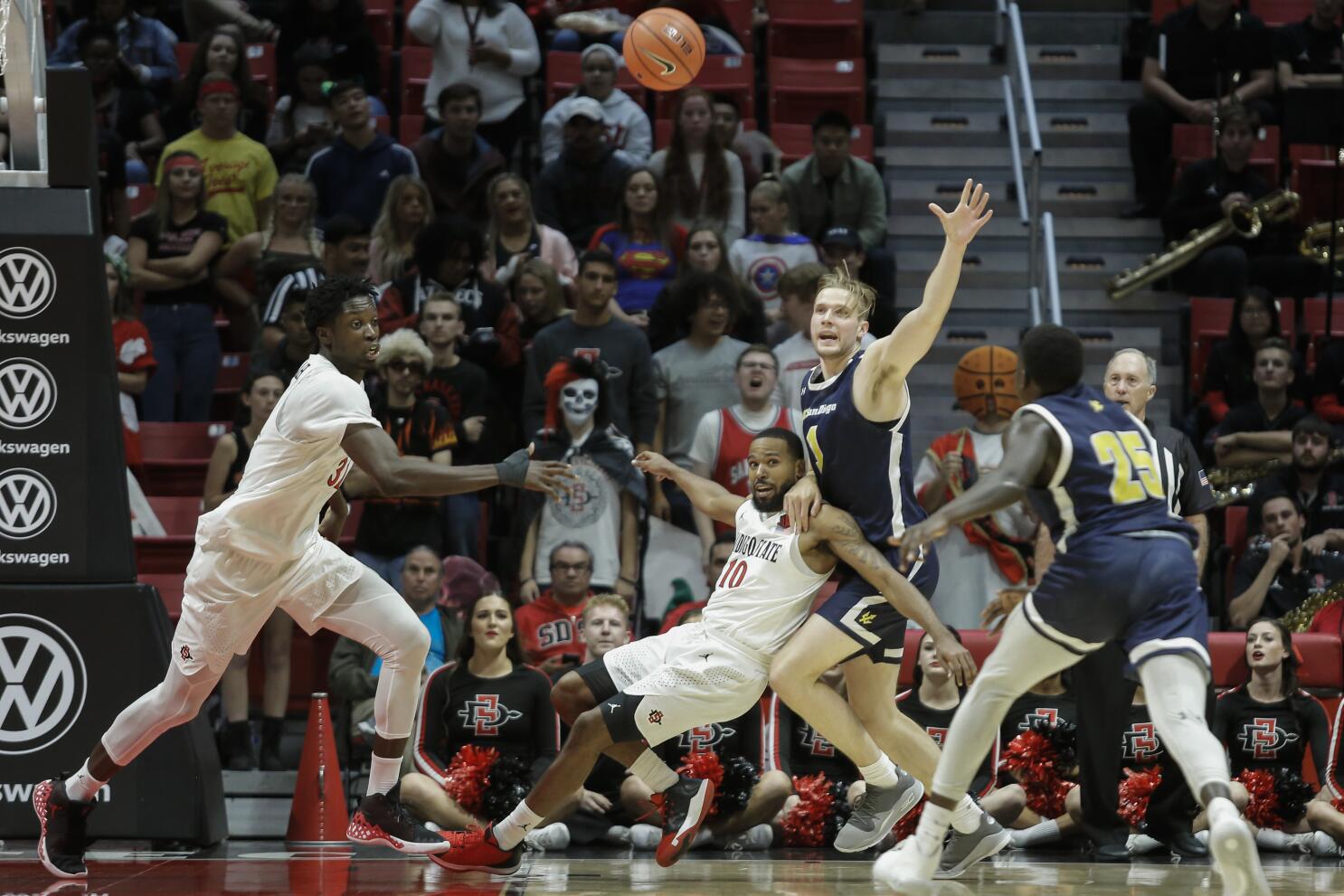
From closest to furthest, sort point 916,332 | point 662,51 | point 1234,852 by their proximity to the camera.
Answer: point 1234,852 → point 916,332 → point 662,51

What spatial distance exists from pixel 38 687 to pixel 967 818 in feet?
13.9

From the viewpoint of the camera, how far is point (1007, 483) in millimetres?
6066

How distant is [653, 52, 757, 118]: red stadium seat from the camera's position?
13906 mm

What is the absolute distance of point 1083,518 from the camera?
637 centimetres

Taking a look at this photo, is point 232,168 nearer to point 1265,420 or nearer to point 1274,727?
point 1265,420

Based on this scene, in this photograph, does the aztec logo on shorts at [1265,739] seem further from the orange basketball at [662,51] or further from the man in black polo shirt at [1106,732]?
the orange basketball at [662,51]

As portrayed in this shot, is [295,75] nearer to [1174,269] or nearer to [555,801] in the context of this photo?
[1174,269]

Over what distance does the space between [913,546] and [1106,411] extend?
3.54 feet

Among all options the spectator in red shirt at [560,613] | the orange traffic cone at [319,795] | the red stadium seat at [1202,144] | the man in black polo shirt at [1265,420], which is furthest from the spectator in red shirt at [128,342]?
the red stadium seat at [1202,144]

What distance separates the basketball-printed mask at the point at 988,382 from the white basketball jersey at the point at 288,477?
4.58m

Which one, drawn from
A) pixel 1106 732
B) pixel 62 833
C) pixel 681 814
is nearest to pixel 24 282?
pixel 62 833

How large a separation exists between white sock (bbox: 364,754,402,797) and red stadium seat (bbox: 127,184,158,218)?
690 cm

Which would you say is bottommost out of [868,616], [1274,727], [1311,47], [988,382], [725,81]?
[1274,727]

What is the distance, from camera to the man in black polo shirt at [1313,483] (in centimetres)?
1064
